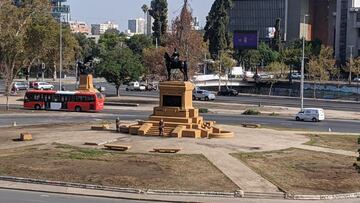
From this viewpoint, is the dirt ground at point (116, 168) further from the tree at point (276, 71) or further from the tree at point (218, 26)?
the tree at point (218, 26)

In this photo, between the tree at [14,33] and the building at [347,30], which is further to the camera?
the building at [347,30]

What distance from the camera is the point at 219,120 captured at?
6225 cm

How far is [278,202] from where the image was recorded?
26.1 m

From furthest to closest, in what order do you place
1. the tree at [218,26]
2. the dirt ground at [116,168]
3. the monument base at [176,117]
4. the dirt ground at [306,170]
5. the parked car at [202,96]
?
the tree at [218,26]
the parked car at [202,96]
the monument base at [176,117]
the dirt ground at [306,170]
the dirt ground at [116,168]

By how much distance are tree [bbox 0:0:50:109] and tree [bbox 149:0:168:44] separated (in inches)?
2227

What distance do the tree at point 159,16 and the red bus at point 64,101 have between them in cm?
7631

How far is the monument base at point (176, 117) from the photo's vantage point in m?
44.6

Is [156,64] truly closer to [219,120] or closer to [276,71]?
[219,120]

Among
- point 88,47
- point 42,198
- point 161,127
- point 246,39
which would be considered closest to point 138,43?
point 88,47

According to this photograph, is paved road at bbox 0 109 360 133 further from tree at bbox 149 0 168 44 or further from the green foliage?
the green foliage

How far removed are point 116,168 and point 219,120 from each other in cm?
3135

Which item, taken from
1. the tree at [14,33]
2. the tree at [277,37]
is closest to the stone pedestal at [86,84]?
the tree at [14,33]

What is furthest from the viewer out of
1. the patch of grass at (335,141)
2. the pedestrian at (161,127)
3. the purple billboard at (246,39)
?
the purple billboard at (246,39)

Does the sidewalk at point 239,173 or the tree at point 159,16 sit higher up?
the tree at point 159,16
